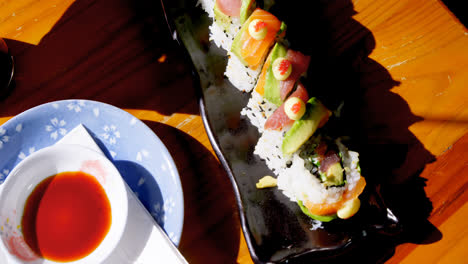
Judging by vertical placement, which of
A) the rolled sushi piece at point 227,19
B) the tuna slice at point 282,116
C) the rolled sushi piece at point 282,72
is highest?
the rolled sushi piece at point 227,19

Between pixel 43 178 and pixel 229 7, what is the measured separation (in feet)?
3.17

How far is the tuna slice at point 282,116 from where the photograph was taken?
4.58 ft

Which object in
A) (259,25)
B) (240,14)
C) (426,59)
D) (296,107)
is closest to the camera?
(296,107)

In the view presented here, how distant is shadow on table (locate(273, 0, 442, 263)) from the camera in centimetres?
149

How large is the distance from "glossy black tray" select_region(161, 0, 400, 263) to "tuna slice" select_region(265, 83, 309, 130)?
0.52ft

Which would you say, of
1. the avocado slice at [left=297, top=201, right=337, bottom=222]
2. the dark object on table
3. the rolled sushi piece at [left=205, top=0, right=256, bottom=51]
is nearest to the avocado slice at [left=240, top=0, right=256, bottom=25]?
the rolled sushi piece at [left=205, top=0, right=256, bottom=51]

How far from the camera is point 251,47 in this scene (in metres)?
1.50

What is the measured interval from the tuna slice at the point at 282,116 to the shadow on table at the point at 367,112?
7 centimetres

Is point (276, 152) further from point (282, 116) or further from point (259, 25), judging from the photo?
Result: point (259, 25)

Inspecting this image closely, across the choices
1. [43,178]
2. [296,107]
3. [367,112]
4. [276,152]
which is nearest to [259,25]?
[296,107]

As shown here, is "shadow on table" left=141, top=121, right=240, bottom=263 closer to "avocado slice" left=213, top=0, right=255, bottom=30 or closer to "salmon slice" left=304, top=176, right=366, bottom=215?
"salmon slice" left=304, top=176, right=366, bottom=215

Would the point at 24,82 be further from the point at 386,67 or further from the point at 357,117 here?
the point at 386,67

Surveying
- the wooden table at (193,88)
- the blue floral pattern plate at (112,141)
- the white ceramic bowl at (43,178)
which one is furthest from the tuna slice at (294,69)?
the white ceramic bowl at (43,178)

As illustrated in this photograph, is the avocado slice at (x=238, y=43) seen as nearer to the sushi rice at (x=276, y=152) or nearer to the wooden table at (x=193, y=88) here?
the sushi rice at (x=276, y=152)
